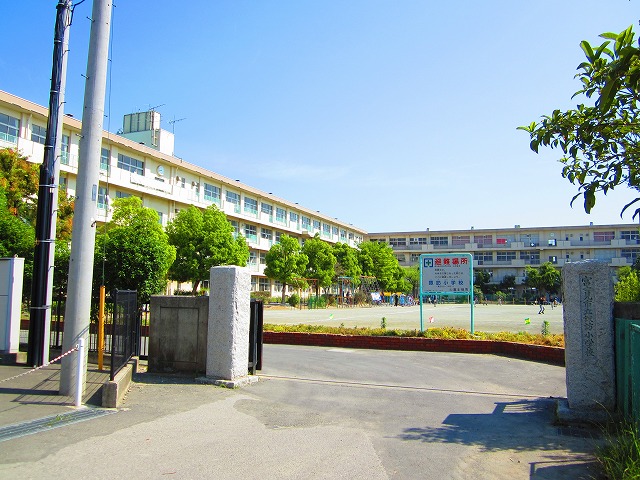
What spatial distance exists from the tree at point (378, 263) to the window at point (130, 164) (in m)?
37.2

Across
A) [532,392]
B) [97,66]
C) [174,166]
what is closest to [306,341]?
[532,392]

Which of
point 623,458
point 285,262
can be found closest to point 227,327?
point 623,458

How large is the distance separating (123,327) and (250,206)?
50.9m

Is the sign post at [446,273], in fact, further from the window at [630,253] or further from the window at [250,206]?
the window at [630,253]

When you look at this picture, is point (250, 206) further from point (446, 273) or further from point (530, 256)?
point (530, 256)

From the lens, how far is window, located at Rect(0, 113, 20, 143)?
3122 cm

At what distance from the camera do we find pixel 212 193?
172 feet

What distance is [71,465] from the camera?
4.97 metres

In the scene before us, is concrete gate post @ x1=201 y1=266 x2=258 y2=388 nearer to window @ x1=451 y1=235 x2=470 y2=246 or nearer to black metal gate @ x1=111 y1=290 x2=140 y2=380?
black metal gate @ x1=111 y1=290 x2=140 y2=380

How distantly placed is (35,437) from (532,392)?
7730 millimetres

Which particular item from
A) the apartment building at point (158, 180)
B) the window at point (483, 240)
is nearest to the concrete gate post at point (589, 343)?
the apartment building at point (158, 180)

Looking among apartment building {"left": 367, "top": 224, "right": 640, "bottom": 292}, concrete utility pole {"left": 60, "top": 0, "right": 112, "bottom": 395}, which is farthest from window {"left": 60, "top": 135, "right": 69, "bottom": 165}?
apartment building {"left": 367, "top": 224, "right": 640, "bottom": 292}

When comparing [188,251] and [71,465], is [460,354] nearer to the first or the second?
[71,465]

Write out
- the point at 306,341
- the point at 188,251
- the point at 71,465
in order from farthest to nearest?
1. the point at 188,251
2. the point at 306,341
3. the point at 71,465
